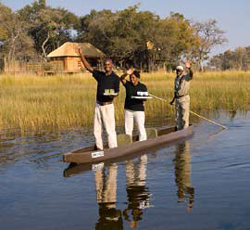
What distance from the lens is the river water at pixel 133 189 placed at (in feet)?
19.6

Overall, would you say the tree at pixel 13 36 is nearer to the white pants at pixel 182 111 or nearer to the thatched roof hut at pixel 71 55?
the thatched roof hut at pixel 71 55

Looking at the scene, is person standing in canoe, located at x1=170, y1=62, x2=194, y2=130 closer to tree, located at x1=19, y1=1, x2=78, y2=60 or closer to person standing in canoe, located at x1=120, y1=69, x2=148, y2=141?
person standing in canoe, located at x1=120, y1=69, x2=148, y2=141

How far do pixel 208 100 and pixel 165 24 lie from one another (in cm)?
3079

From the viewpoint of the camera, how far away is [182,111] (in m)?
12.9

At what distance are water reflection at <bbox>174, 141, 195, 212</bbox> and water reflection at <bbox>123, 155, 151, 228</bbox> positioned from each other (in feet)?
1.81

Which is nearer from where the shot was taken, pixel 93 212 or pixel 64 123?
pixel 93 212

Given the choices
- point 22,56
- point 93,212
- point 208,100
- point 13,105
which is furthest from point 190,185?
point 22,56

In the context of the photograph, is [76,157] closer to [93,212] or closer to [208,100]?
[93,212]

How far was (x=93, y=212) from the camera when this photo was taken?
20.8ft

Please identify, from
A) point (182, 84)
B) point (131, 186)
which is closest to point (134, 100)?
point (182, 84)

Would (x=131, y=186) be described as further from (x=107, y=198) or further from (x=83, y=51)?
(x=83, y=51)

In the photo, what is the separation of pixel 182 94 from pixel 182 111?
1.79 feet

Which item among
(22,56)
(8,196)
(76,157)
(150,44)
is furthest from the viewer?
(22,56)

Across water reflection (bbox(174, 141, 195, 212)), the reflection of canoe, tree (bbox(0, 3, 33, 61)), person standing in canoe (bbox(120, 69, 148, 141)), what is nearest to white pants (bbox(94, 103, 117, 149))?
the reflection of canoe
